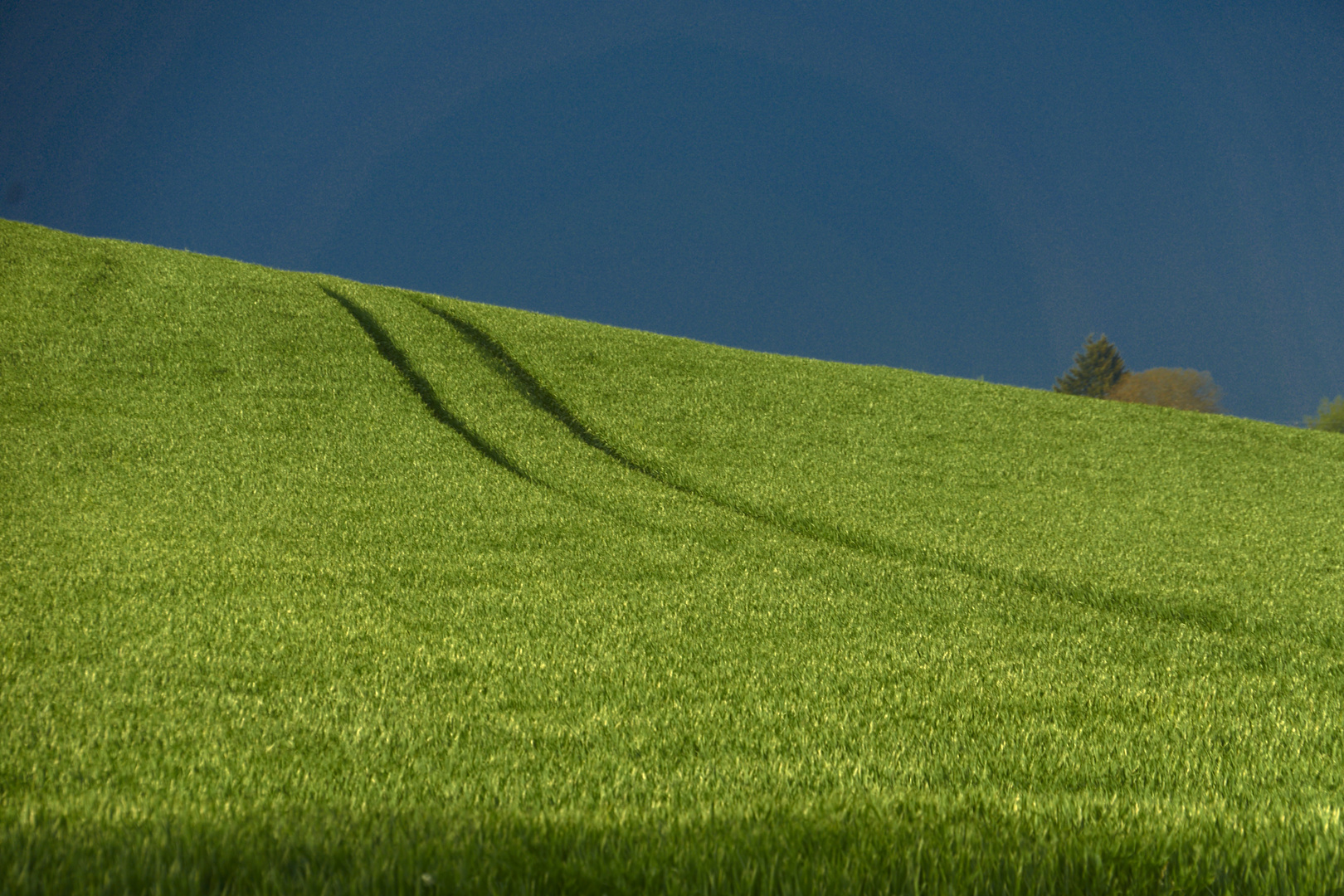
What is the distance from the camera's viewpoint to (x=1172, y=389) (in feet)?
254

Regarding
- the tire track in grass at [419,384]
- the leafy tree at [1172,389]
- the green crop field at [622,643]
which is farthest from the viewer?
the leafy tree at [1172,389]

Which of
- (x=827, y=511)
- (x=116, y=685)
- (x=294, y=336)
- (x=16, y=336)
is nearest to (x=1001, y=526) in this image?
(x=827, y=511)

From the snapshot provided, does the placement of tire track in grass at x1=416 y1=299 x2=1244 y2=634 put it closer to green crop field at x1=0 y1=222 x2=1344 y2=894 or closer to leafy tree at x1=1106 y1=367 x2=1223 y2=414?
green crop field at x1=0 y1=222 x2=1344 y2=894

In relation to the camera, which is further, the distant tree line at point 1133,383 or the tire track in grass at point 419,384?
the distant tree line at point 1133,383

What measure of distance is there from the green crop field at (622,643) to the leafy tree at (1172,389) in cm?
5826

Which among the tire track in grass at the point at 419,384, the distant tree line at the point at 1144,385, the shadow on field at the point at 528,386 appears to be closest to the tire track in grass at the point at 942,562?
the shadow on field at the point at 528,386

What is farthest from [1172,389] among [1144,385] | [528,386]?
[528,386]

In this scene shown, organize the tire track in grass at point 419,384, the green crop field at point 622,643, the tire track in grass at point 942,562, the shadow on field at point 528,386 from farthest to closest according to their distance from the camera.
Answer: the shadow on field at point 528,386
the tire track in grass at point 419,384
the tire track in grass at point 942,562
the green crop field at point 622,643

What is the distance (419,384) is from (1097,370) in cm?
8469

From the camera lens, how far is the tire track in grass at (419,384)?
1906 cm

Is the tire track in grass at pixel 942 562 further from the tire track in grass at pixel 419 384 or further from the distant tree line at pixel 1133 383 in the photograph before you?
the distant tree line at pixel 1133 383

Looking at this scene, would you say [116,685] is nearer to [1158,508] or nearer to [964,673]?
[964,673]

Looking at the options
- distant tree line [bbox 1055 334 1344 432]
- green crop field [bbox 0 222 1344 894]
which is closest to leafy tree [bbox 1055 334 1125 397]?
distant tree line [bbox 1055 334 1344 432]

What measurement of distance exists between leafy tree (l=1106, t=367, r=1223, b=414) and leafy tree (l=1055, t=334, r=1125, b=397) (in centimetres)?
520
